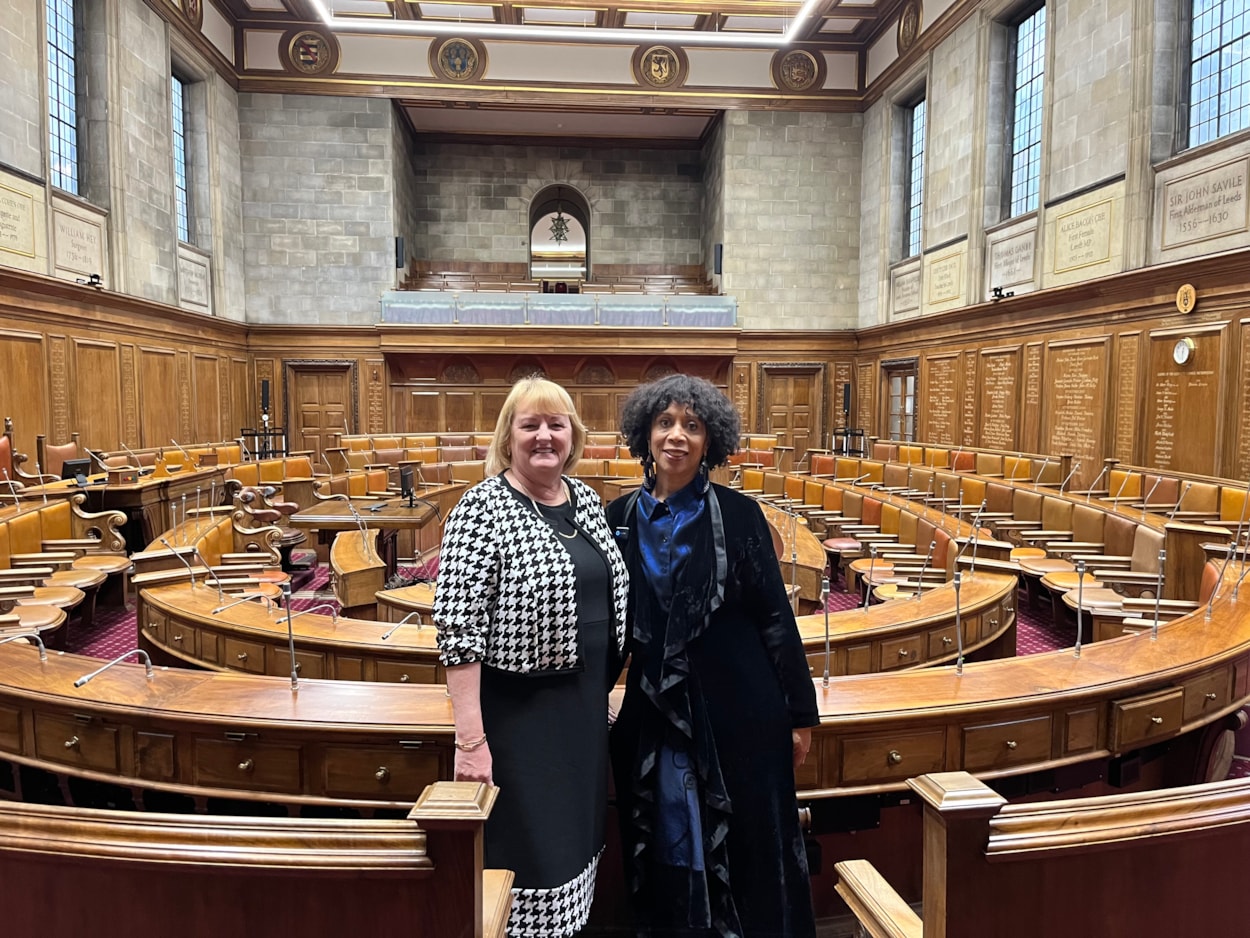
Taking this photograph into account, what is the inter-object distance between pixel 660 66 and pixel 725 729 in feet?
58.2

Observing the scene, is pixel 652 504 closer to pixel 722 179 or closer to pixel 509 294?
pixel 509 294

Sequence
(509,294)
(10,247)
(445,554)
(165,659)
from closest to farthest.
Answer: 1. (445,554)
2. (165,659)
3. (10,247)
4. (509,294)

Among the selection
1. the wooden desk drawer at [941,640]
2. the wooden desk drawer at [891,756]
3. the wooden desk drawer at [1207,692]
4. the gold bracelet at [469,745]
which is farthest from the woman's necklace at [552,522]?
the wooden desk drawer at [941,640]

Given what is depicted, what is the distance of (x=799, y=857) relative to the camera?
1894 millimetres

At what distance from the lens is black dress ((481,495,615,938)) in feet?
5.70

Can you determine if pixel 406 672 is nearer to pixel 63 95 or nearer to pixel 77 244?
pixel 77 244

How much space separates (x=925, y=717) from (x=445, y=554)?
172 centimetres

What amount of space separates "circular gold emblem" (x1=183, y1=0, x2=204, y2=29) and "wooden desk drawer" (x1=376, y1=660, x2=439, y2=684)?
1495 centimetres

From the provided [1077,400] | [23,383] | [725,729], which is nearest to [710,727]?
[725,729]

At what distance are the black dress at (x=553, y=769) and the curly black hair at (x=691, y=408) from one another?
35cm

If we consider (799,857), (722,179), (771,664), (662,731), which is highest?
(722,179)

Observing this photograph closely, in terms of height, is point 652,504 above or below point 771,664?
above

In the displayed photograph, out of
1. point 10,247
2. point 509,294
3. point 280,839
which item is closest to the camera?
point 280,839

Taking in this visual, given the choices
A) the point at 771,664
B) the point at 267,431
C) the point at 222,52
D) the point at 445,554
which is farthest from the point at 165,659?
the point at 222,52
